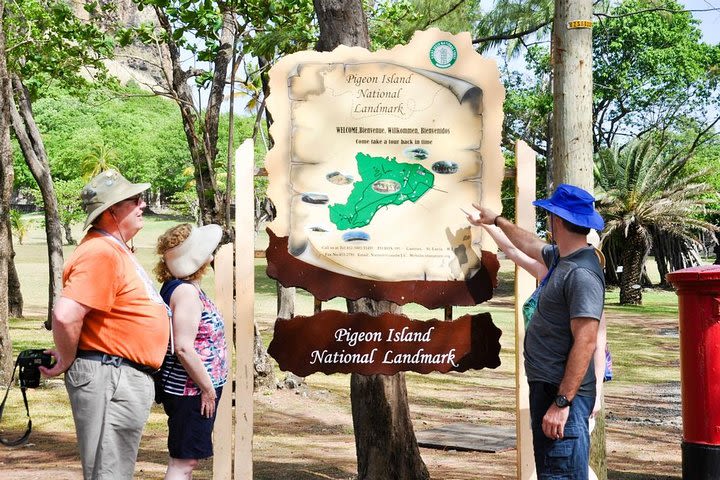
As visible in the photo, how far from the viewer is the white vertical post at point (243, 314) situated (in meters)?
5.66

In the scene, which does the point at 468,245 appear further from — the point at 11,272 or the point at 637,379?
the point at 11,272

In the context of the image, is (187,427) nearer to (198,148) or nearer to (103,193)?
(103,193)

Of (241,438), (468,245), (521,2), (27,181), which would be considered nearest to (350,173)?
(468,245)

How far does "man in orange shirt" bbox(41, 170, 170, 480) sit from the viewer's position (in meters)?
4.08

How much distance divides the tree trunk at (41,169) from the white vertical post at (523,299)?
624 inches

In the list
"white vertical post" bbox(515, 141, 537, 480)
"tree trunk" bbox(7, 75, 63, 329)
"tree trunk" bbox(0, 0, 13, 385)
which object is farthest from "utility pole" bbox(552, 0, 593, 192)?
"tree trunk" bbox(7, 75, 63, 329)

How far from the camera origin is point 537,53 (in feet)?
162

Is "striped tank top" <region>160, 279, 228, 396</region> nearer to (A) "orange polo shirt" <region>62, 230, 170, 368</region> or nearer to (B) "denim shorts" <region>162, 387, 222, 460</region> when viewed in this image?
(B) "denim shorts" <region>162, 387, 222, 460</region>

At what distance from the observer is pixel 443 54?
5898 millimetres

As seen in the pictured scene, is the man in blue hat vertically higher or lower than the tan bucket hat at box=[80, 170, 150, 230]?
lower

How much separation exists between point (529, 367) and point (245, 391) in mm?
1914

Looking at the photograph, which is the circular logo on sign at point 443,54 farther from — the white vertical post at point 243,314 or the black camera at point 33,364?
the black camera at point 33,364

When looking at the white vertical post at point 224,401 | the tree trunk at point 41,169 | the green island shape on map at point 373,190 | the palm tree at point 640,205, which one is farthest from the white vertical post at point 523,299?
the palm tree at point 640,205

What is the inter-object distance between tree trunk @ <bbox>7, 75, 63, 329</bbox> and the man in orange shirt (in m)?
16.5
